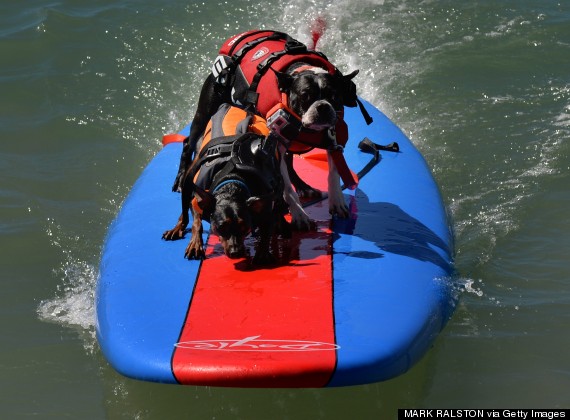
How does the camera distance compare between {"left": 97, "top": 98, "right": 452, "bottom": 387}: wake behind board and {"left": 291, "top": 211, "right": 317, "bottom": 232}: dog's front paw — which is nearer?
{"left": 97, "top": 98, "right": 452, "bottom": 387}: wake behind board

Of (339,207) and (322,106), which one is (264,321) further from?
(339,207)

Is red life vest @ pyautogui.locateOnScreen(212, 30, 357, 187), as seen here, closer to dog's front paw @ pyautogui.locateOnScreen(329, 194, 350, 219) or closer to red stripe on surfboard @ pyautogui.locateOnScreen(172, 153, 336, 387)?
dog's front paw @ pyautogui.locateOnScreen(329, 194, 350, 219)

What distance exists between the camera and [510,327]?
610 centimetres

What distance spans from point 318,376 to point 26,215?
13.0 ft

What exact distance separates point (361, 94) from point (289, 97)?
4020 mm

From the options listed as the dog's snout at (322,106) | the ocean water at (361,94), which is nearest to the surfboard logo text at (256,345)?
the ocean water at (361,94)

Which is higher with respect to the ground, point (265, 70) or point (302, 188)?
point (265, 70)

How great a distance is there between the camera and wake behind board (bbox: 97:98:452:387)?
4727mm

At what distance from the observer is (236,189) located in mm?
5270

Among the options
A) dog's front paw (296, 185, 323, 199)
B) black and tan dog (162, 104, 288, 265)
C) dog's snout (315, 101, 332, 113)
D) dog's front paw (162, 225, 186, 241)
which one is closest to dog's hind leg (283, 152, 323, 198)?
dog's front paw (296, 185, 323, 199)

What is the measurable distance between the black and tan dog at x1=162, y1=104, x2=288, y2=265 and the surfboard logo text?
626mm

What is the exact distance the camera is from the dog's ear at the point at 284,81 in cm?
558

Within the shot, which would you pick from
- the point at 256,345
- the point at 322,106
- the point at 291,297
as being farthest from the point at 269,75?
the point at 256,345

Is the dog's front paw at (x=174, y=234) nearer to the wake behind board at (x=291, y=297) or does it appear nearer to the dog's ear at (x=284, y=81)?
the wake behind board at (x=291, y=297)
